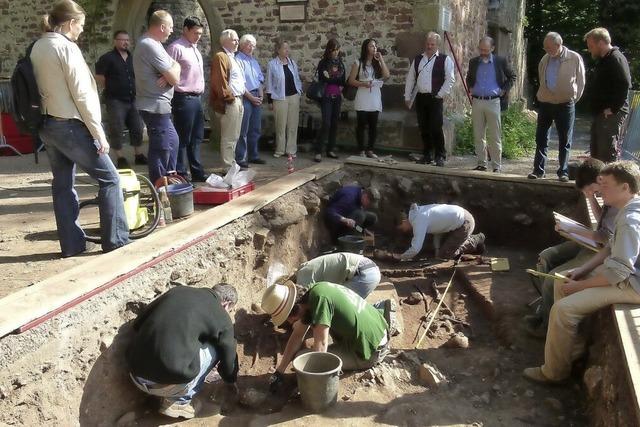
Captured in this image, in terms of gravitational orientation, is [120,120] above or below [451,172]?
above

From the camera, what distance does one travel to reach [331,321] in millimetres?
4672

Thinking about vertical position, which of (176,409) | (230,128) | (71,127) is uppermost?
(71,127)

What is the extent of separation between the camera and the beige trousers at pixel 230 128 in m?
7.38

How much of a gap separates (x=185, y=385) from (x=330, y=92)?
5799 millimetres

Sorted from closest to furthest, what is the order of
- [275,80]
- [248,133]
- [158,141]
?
[158,141] < [248,133] < [275,80]

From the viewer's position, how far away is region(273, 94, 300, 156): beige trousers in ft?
29.5

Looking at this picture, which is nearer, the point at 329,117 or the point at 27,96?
the point at 27,96

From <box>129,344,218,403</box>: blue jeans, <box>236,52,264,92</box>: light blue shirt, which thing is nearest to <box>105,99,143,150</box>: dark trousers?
<box>236,52,264,92</box>: light blue shirt

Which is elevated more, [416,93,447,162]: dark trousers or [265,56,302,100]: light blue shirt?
[265,56,302,100]: light blue shirt

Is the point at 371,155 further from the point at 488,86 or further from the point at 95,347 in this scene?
the point at 95,347

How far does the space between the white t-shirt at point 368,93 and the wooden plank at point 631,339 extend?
18.2 ft

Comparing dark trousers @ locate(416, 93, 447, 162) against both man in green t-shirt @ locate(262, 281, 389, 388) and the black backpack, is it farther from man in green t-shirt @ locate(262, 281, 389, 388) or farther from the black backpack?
the black backpack

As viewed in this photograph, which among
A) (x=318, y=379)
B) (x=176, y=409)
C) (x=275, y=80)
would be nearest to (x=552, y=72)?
(x=275, y=80)

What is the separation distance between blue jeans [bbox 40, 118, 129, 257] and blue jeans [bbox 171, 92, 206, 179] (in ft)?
6.67
